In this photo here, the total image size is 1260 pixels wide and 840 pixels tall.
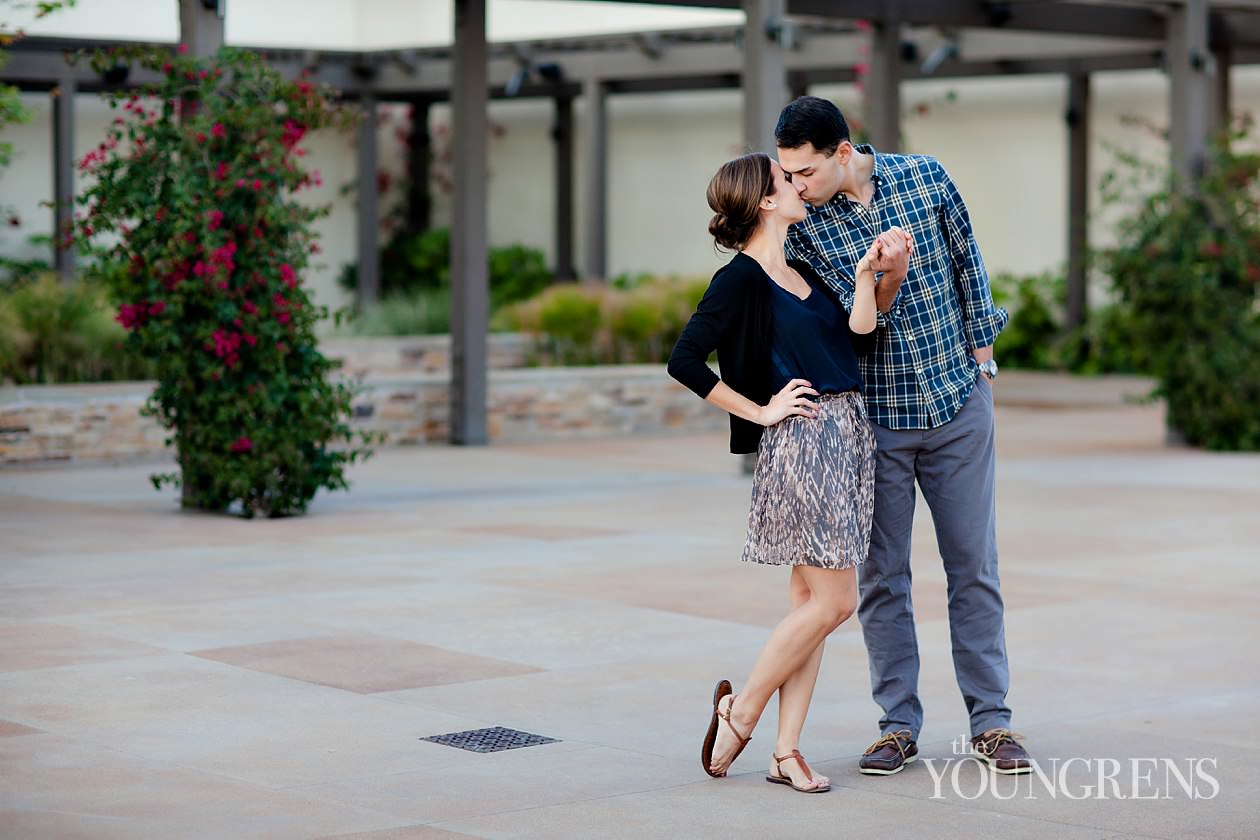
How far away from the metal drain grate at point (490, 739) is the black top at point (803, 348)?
123cm

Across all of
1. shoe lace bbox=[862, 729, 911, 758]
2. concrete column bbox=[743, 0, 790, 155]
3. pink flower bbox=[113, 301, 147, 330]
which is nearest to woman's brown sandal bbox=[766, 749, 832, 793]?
shoe lace bbox=[862, 729, 911, 758]

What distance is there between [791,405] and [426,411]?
937 centimetres

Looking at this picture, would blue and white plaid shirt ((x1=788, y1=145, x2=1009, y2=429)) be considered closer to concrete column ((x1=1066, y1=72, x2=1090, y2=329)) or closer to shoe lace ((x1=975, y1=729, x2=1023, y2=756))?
shoe lace ((x1=975, y1=729, x2=1023, y2=756))

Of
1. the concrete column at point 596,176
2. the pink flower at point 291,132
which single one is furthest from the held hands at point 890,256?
the concrete column at point 596,176

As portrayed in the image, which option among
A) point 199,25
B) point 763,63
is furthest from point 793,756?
point 763,63

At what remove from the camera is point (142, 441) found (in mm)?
12562

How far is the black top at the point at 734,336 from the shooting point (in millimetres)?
4699

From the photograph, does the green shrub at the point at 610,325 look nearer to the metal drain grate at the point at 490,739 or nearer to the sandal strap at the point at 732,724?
the metal drain grate at the point at 490,739

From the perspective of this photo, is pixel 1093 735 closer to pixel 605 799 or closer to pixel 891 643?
pixel 891 643

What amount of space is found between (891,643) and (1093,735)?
0.75 meters

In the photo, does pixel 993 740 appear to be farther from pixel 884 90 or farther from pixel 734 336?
pixel 884 90

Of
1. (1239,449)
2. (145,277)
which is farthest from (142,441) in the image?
(1239,449)

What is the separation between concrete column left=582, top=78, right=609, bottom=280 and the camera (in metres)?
22.1

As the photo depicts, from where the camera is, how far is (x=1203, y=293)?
44.5 feet
